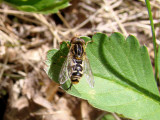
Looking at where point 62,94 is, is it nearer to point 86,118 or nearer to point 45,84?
point 45,84

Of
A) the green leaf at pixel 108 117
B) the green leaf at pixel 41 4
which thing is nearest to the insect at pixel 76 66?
the green leaf at pixel 41 4

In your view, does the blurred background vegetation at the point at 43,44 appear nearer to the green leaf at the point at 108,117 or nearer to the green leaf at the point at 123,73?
the green leaf at the point at 108,117

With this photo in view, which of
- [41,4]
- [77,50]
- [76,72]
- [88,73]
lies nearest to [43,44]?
[41,4]

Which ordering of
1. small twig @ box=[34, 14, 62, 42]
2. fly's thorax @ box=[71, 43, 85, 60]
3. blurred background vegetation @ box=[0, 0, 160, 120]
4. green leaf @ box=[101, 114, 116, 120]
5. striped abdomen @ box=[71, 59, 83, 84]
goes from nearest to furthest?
striped abdomen @ box=[71, 59, 83, 84] → fly's thorax @ box=[71, 43, 85, 60] → green leaf @ box=[101, 114, 116, 120] → blurred background vegetation @ box=[0, 0, 160, 120] → small twig @ box=[34, 14, 62, 42]

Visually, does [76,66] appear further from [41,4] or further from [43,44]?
[43,44]

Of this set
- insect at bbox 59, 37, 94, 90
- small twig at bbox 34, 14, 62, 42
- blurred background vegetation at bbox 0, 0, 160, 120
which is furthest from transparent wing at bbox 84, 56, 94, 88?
small twig at bbox 34, 14, 62, 42

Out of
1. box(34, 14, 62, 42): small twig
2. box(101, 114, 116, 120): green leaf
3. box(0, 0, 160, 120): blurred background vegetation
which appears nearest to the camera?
box(101, 114, 116, 120): green leaf

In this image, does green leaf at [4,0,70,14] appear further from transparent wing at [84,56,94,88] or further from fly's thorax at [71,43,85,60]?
transparent wing at [84,56,94,88]
